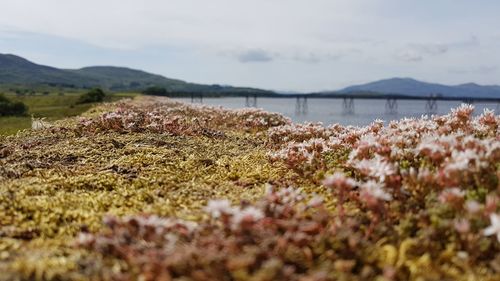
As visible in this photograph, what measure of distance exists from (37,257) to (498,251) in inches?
148

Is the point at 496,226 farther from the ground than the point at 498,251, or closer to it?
farther from the ground

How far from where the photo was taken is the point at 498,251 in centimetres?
430

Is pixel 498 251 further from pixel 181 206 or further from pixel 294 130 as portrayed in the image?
pixel 294 130

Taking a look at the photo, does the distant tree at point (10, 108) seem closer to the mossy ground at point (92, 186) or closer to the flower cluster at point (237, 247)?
the mossy ground at point (92, 186)

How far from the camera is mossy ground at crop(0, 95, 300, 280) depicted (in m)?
4.39

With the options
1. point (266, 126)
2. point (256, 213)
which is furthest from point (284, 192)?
point (266, 126)

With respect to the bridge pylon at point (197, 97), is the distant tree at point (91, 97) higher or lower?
higher

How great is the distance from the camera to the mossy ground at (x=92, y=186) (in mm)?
4391

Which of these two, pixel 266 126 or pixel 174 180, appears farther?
pixel 266 126

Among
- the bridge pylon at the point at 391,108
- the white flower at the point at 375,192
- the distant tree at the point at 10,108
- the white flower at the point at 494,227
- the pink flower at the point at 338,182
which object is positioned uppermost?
the pink flower at the point at 338,182

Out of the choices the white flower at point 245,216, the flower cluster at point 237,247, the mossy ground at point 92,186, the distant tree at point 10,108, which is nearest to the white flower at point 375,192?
the flower cluster at point 237,247

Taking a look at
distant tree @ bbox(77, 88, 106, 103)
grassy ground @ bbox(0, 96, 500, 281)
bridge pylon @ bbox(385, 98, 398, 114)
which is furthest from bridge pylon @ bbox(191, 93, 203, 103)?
grassy ground @ bbox(0, 96, 500, 281)

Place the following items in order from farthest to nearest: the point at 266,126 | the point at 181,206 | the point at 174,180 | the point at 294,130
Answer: the point at 266,126, the point at 294,130, the point at 174,180, the point at 181,206

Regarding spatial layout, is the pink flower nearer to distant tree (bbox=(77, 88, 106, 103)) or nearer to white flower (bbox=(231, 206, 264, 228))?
white flower (bbox=(231, 206, 264, 228))
